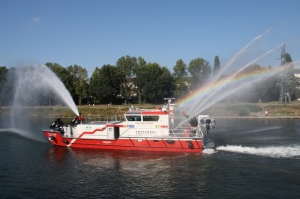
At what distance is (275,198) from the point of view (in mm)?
18547

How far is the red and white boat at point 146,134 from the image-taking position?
102 feet

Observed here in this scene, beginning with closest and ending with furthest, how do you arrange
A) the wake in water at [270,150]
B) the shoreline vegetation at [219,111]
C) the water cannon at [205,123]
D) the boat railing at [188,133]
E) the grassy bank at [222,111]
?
the wake in water at [270,150], the boat railing at [188,133], the water cannon at [205,123], the shoreline vegetation at [219,111], the grassy bank at [222,111]

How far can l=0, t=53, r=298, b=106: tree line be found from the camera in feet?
315

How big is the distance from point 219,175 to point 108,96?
8386cm

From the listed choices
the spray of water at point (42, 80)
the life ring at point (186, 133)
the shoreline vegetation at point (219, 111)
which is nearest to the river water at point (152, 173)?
the life ring at point (186, 133)

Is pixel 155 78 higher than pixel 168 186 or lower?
higher

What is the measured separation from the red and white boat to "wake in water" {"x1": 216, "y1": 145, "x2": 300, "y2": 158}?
2.36 metres

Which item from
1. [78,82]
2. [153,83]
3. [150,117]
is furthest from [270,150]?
[78,82]

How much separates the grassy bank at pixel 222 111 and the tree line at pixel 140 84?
1177 cm

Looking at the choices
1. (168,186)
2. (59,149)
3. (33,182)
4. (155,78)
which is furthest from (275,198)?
(155,78)

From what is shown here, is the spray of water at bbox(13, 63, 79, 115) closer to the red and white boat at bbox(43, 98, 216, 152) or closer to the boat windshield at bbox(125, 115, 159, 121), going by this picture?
the red and white boat at bbox(43, 98, 216, 152)

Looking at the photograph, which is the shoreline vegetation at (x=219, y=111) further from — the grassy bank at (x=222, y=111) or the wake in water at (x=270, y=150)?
the wake in water at (x=270, y=150)

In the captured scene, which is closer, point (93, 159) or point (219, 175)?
point (219, 175)

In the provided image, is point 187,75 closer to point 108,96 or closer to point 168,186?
point 108,96
